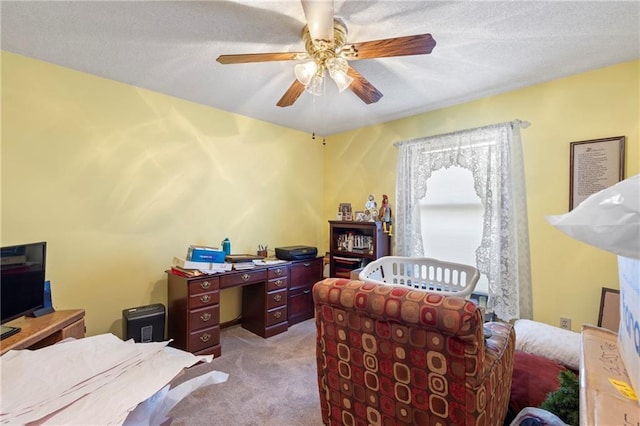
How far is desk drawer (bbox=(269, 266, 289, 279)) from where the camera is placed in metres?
3.03

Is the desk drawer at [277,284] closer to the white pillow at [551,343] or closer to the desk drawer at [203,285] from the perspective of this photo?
the desk drawer at [203,285]

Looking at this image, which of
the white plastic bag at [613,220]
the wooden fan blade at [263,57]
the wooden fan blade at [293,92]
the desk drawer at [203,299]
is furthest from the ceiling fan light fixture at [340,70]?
the desk drawer at [203,299]

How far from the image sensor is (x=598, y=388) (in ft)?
1.75

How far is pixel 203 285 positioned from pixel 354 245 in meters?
1.85

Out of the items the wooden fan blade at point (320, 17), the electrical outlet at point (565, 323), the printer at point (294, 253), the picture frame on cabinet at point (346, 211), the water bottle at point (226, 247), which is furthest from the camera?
the picture frame on cabinet at point (346, 211)

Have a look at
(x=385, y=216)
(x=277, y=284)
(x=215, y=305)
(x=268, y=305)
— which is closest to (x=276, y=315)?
(x=268, y=305)

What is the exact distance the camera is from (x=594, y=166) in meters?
2.21

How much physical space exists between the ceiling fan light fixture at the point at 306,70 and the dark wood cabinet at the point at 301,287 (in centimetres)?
210

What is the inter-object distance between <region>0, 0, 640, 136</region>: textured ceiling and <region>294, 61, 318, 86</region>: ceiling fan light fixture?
232 millimetres

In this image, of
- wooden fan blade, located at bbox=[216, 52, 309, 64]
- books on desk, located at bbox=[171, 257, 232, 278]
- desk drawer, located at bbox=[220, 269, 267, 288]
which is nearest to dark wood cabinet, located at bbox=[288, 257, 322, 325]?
desk drawer, located at bbox=[220, 269, 267, 288]

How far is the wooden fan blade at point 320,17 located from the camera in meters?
1.22

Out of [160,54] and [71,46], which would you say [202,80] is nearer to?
[160,54]

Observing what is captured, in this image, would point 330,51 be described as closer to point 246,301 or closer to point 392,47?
Answer: point 392,47

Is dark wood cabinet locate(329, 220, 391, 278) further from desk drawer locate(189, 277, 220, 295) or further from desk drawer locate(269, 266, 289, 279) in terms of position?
desk drawer locate(189, 277, 220, 295)
